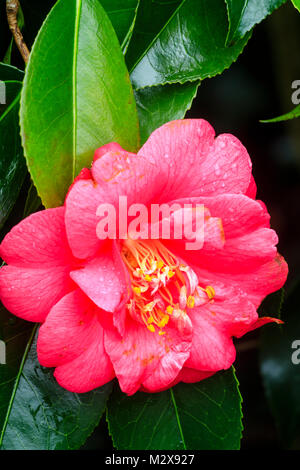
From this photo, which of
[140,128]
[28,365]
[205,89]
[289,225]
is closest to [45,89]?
[140,128]

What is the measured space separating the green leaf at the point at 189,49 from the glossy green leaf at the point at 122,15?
0.05 metres

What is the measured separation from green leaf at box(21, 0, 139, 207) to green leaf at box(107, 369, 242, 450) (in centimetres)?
39

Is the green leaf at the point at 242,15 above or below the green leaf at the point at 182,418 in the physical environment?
above

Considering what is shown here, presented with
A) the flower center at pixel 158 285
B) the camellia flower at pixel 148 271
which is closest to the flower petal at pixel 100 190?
the camellia flower at pixel 148 271

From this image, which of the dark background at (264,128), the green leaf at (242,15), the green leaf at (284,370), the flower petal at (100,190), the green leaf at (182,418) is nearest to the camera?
the flower petal at (100,190)

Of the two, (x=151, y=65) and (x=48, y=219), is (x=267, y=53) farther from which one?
(x=48, y=219)

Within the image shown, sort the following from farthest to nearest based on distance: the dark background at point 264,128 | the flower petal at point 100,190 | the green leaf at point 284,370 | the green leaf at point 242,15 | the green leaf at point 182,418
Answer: the dark background at point 264,128
the green leaf at point 284,370
the green leaf at point 182,418
the green leaf at point 242,15
the flower petal at point 100,190

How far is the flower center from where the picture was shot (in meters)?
0.81

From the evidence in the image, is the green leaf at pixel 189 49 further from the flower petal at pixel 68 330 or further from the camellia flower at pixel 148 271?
the flower petal at pixel 68 330

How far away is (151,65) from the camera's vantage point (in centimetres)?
89

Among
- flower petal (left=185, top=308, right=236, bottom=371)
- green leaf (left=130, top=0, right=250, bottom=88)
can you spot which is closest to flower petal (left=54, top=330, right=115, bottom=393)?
flower petal (left=185, top=308, right=236, bottom=371)

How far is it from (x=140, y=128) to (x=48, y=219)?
0.24 meters

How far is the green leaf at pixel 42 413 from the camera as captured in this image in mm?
917

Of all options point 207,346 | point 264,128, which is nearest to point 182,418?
point 207,346
